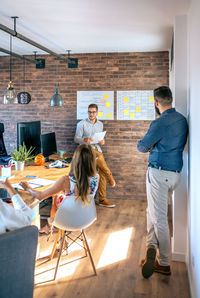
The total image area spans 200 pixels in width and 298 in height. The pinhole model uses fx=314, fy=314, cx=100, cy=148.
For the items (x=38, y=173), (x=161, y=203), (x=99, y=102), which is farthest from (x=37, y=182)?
(x=99, y=102)

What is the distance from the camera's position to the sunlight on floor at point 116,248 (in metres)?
3.43

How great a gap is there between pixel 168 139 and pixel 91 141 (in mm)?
2574

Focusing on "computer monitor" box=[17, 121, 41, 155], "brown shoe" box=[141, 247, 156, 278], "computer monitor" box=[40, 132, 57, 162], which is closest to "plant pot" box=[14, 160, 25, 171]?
Answer: "computer monitor" box=[17, 121, 41, 155]

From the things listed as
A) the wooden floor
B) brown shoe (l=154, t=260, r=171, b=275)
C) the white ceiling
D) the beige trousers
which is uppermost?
the white ceiling

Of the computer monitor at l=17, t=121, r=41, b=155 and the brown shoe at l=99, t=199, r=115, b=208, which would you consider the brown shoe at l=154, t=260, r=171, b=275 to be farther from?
the computer monitor at l=17, t=121, r=41, b=155

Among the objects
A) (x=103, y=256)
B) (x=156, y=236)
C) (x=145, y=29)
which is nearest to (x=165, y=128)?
(x=156, y=236)

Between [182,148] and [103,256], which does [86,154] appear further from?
[103,256]

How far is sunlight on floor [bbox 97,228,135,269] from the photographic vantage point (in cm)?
343

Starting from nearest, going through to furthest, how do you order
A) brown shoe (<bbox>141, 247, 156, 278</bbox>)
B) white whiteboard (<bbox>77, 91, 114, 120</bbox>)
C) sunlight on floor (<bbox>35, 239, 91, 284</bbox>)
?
brown shoe (<bbox>141, 247, 156, 278</bbox>) < sunlight on floor (<bbox>35, 239, 91, 284</bbox>) < white whiteboard (<bbox>77, 91, 114, 120</bbox>)

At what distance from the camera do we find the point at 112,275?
310 cm

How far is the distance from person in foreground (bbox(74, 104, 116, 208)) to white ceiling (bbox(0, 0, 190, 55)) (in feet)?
3.90

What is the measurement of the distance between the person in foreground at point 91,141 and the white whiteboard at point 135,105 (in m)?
0.56

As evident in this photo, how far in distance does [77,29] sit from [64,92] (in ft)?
6.48

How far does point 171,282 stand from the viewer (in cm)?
298
